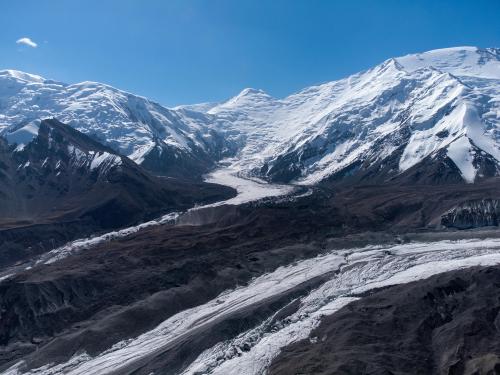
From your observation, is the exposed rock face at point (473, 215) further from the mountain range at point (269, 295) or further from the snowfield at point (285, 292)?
the snowfield at point (285, 292)

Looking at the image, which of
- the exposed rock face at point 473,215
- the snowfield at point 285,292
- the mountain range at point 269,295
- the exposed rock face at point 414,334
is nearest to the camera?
the exposed rock face at point 414,334

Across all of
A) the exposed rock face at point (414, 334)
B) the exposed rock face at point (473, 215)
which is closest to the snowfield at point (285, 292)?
the exposed rock face at point (414, 334)

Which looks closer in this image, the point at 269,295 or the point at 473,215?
the point at 269,295

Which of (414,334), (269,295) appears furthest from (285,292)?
(414,334)

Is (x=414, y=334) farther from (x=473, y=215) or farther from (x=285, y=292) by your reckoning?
(x=473, y=215)

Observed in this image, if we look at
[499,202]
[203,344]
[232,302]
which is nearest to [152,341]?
[203,344]
